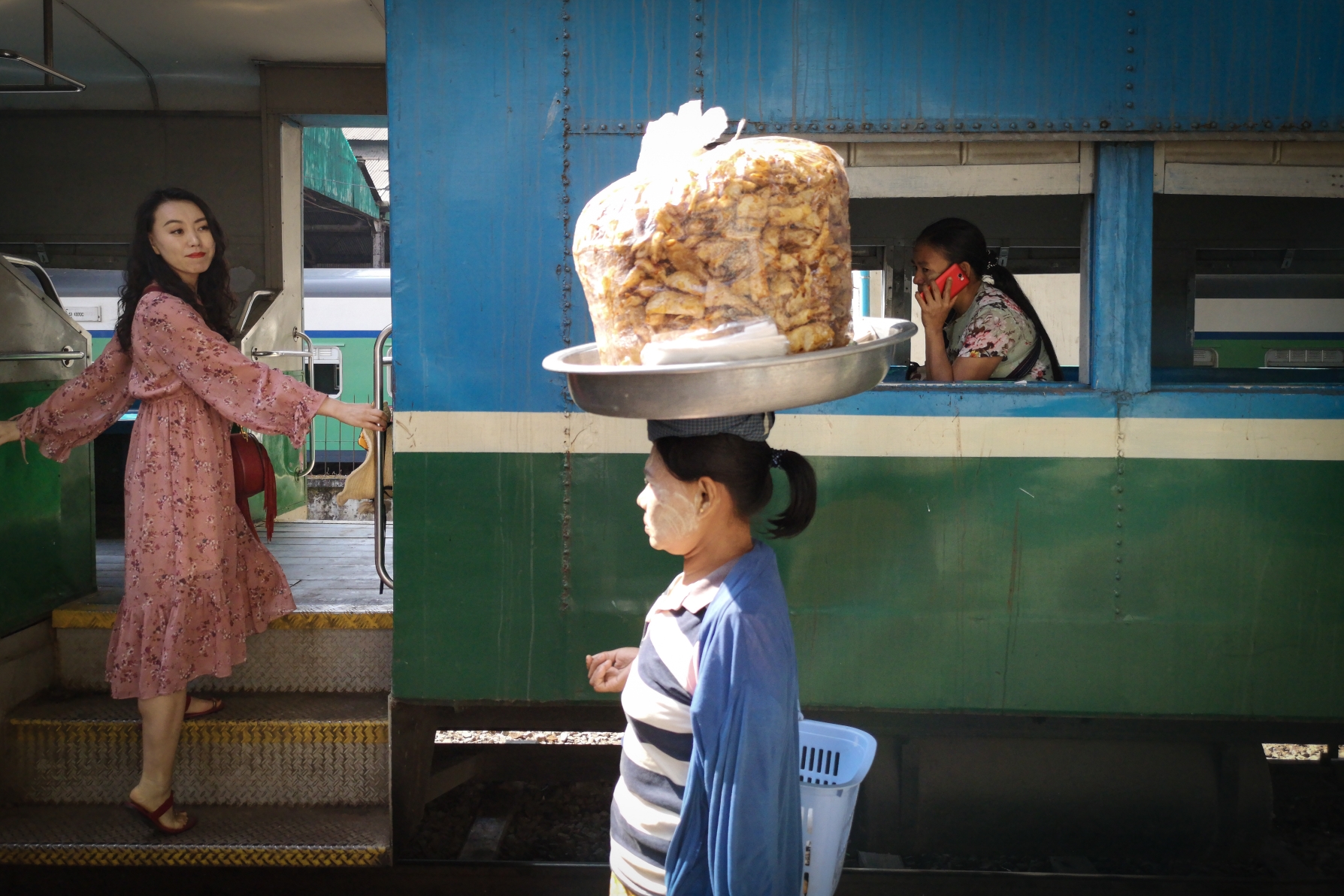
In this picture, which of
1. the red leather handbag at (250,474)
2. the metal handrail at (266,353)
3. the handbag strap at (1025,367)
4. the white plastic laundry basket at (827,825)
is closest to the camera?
the white plastic laundry basket at (827,825)

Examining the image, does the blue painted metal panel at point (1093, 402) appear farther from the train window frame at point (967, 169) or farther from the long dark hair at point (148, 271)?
the long dark hair at point (148, 271)

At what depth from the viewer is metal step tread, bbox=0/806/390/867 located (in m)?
3.22

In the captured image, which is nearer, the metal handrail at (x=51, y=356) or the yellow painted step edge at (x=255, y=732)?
the yellow painted step edge at (x=255, y=732)

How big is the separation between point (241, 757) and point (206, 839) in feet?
1.03

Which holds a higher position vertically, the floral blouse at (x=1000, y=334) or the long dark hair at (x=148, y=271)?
the long dark hair at (x=148, y=271)

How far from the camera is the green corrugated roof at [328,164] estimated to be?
8633 mm

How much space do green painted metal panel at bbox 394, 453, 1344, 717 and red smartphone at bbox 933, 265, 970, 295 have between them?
57 centimetres

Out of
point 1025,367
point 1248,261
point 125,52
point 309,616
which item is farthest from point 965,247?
point 125,52

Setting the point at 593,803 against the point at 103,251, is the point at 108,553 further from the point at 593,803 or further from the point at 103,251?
the point at 593,803

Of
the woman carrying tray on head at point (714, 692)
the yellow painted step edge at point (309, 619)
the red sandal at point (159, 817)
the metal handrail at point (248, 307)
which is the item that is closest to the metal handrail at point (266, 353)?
the metal handrail at point (248, 307)

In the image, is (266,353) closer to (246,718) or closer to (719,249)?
(246,718)

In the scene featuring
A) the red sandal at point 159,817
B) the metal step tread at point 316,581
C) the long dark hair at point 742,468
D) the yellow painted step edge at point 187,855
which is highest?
the long dark hair at point 742,468

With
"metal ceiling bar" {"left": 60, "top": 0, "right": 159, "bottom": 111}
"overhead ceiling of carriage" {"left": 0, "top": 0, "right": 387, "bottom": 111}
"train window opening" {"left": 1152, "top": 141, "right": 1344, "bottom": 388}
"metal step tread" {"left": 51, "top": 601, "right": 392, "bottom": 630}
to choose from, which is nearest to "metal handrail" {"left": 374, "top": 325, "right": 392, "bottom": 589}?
"metal step tread" {"left": 51, "top": 601, "right": 392, "bottom": 630}

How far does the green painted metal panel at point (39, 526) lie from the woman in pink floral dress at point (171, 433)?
744 mm
